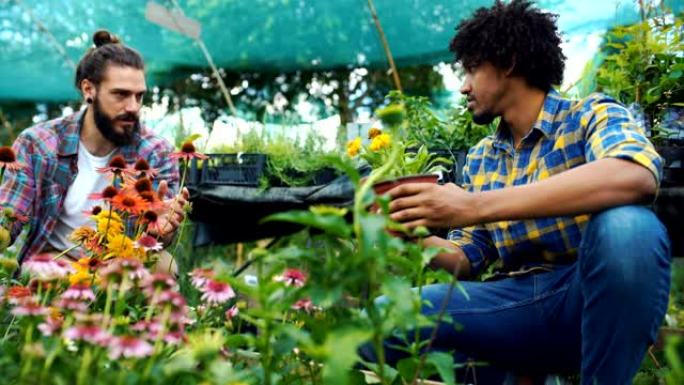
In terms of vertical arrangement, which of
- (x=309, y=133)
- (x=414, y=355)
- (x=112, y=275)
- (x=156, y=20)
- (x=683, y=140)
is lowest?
(x=414, y=355)

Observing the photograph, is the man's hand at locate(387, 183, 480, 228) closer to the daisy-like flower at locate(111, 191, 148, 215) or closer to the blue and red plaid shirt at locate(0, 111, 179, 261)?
the daisy-like flower at locate(111, 191, 148, 215)

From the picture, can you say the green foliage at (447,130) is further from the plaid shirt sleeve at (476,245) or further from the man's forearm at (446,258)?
the man's forearm at (446,258)

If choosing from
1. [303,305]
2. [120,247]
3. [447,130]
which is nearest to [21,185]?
[120,247]

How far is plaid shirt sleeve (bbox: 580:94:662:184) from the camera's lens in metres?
1.36

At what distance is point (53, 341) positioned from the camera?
3.02 feet

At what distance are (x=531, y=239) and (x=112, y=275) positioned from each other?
100 centimetres

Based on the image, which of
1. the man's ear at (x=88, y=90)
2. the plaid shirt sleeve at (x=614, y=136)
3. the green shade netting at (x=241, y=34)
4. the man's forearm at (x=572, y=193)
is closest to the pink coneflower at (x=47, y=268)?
the man's forearm at (x=572, y=193)

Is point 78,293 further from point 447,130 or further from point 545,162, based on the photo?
point 447,130

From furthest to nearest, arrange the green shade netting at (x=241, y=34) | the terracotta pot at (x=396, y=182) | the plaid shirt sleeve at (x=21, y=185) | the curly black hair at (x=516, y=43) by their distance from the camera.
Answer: the green shade netting at (x=241, y=34) → the plaid shirt sleeve at (x=21, y=185) → the curly black hair at (x=516, y=43) → the terracotta pot at (x=396, y=182)

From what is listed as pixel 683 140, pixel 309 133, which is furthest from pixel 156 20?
pixel 683 140

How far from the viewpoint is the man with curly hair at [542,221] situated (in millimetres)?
1318

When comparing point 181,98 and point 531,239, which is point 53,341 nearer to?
point 531,239

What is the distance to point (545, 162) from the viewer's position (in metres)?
1.64

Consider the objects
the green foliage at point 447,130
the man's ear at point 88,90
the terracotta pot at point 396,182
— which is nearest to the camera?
the terracotta pot at point 396,182
